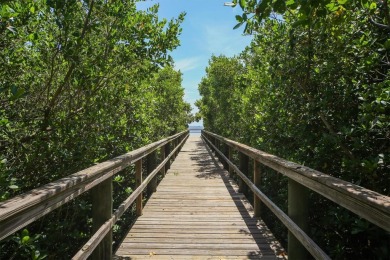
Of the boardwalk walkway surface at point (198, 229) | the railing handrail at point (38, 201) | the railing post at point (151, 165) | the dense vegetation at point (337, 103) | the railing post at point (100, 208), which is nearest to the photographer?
the railing handrail at point (38, 201)

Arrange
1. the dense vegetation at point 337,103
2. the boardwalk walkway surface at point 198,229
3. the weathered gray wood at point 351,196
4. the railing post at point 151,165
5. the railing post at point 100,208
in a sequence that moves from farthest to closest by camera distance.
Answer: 1. the railing post at point 151,165
2. the boardwalk walkway surface at point 198,229
3. the dense vegetation at point 337,103
4. the railing post at point 100,208
5. the weathered gray wood at point 351,196

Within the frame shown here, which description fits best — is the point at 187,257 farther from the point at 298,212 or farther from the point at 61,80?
the point at 61,80

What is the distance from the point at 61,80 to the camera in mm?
4477

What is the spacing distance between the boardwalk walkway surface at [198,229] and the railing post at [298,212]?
29.7 inches

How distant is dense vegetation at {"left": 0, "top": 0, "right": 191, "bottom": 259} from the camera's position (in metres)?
3.62

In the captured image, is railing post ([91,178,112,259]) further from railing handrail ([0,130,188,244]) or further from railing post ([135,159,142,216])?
railing post ([135,159,142,216])

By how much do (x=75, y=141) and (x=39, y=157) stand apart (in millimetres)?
571

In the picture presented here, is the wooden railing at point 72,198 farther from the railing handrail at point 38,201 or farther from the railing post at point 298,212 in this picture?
the railing post at point 298,212

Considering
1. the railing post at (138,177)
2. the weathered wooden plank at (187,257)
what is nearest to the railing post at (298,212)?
the weathered wooden plank at (187,257)

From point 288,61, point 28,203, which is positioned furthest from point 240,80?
point 28,203

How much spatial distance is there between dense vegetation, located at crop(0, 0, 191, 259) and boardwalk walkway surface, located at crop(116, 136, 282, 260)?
98 cm

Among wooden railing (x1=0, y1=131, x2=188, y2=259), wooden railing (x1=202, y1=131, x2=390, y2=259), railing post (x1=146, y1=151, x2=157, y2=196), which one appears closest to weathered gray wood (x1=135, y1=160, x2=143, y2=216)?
wooden railing (x1=0, y1=131, x2=188, y2=259)

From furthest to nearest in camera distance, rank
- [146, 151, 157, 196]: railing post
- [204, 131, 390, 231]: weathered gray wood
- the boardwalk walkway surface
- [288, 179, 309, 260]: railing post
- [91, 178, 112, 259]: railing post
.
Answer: [146, 151, 157, 196]: railing post
the boardwalk walkway surface
[91, 178, 112, 259]: railing post
[288, 179, 309, 260]: railing post
[204, 131, 390, 231]: weathered gray wood

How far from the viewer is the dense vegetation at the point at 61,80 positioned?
3615 millimetres
